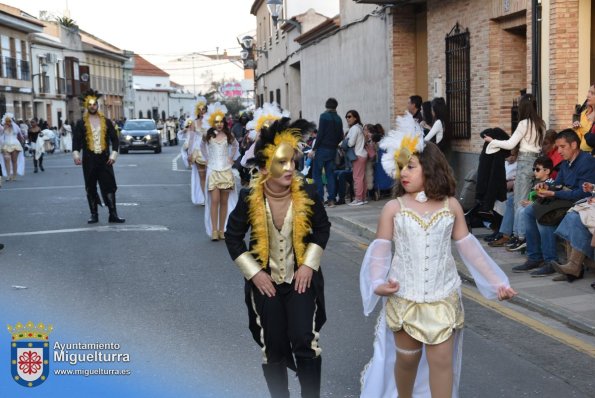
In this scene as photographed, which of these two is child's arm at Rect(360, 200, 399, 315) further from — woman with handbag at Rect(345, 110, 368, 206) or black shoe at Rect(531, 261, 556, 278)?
woman with handbag at Rect(345, 110, 368, 206)

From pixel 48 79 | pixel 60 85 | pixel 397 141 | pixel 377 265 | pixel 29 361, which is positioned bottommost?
pixel 29 361

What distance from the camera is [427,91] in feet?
61.1

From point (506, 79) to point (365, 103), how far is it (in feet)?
26.8

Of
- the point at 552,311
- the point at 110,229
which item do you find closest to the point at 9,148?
the point at 110,229

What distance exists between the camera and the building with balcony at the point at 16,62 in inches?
2142

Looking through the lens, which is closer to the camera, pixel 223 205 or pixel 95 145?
pixel 223 205

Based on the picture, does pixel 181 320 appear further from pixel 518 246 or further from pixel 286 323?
pixel 518 246

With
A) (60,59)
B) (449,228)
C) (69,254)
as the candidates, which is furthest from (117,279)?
(60,59)

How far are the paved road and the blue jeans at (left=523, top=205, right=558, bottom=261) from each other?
1.42 metres

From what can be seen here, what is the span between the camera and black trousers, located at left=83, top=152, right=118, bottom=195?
533 inches

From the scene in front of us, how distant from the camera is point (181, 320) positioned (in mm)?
7504

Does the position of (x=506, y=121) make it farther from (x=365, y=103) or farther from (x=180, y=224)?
(x=365, y=103)

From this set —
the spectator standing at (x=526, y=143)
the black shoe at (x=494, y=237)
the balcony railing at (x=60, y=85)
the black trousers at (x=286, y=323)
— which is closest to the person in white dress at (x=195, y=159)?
the black shoe at (x=494, y=237)

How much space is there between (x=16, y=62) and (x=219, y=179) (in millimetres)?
49137
